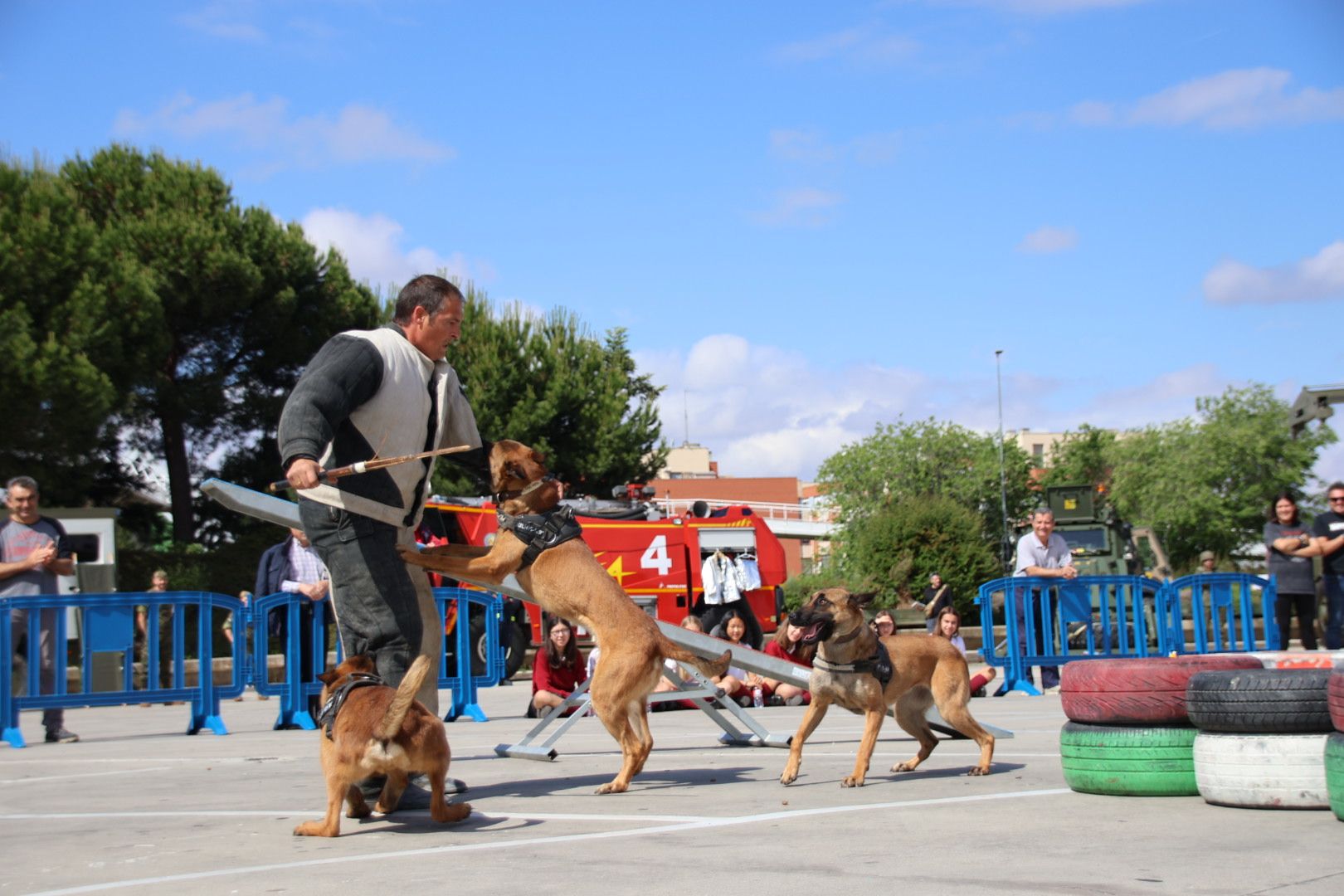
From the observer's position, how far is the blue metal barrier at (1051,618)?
13.4 m

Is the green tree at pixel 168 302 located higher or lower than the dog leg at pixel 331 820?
higher

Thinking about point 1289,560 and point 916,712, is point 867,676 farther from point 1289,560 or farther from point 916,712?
point 1289,560

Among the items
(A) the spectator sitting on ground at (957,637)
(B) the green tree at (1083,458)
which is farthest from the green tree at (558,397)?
(B) the green tree at (1083,458)

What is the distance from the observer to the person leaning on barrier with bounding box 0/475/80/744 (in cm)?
1038

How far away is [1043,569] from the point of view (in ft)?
44.4

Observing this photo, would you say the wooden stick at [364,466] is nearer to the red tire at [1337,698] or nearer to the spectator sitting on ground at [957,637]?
the red tire at [1337,698]

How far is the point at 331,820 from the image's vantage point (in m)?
4.64

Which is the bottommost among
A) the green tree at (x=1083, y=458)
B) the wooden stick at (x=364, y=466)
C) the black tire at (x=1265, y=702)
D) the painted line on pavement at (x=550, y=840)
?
the painted line on pavement at (x=550, y=840)

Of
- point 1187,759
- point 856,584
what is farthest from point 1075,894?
point 856,584

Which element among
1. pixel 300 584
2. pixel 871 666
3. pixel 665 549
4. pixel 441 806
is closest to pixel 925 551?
pixel 665 549

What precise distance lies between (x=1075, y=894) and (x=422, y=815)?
2.73 m

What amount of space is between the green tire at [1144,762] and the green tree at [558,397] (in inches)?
1373

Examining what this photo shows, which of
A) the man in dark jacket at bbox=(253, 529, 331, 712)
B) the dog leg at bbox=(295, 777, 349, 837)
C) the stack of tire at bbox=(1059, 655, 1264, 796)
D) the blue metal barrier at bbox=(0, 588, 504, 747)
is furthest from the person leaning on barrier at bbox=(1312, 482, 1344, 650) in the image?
the dog leg at bbox=(295, 777, 349, 837)

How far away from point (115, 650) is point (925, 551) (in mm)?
30138
